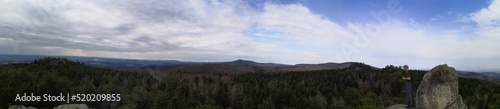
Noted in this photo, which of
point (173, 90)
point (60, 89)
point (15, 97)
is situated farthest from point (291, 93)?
point (15, 97)

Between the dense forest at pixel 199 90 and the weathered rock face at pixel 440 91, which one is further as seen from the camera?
the dense forest at pixel 199 90

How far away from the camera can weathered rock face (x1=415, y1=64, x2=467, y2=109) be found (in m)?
17.1

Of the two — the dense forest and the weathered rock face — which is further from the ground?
the weathered rock face

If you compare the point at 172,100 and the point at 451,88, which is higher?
the point at 451,88

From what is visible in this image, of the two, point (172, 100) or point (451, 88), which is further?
point (172, 100)

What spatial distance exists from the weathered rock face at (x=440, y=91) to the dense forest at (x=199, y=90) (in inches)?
130

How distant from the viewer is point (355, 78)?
6675cm

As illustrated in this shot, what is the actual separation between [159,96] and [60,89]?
10.2 m

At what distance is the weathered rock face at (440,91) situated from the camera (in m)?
17.1

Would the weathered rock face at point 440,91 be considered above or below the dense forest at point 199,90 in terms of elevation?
above

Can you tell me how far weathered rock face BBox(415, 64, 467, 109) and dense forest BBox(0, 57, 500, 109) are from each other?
10.8ft

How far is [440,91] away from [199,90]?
32.3 metres

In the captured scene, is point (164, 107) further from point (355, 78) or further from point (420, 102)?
point (355, 78)

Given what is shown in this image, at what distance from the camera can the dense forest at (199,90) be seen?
2334 cm
